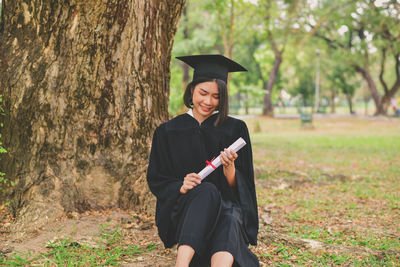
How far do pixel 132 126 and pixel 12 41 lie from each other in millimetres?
1402

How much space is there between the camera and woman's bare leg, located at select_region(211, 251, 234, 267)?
2.54 metres

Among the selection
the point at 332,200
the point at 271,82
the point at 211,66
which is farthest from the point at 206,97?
the point at 271,82

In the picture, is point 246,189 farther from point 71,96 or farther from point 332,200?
point 332,200

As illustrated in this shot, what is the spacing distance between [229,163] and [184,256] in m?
0.73

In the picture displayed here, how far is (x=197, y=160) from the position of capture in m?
3.10

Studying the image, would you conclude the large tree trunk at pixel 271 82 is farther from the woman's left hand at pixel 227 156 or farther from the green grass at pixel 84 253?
the woman's left hand at pixel 227 156

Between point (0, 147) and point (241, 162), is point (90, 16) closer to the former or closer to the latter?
point (0, 147)

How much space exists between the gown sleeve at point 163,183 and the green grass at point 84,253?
511 millimetres

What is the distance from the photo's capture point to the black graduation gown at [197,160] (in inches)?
121

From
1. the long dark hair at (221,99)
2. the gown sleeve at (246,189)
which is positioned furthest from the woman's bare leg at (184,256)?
the long dark hair at (221,99)

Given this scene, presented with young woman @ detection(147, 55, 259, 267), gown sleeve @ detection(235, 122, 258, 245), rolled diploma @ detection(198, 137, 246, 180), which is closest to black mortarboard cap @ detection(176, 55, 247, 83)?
young woman @ detection(147, 55, 259, 267)

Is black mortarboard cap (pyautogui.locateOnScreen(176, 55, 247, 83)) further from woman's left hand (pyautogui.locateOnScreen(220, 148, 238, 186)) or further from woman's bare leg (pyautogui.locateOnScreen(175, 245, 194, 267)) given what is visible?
woman's bare leg (pyautogui.locateOnScreen(175, 245, 194, 267))

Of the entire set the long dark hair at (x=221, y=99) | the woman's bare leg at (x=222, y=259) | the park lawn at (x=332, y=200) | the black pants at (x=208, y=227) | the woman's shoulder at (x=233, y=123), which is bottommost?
the park lawn at (x=332, y=200)

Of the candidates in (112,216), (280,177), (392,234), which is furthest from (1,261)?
(280,177)
